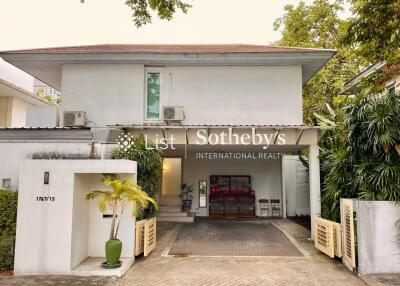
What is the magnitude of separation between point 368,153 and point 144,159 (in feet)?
20.6

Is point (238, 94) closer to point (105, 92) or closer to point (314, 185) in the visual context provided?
point (314, 185)

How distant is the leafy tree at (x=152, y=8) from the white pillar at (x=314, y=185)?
6665 millimetres

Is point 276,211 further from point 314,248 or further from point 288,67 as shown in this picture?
point 288,67

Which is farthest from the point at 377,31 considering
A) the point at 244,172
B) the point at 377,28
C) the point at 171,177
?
the point at 171,177

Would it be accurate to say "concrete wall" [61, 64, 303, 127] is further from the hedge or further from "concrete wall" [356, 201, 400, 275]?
"concrete wall" [356, 201, 400, 275]

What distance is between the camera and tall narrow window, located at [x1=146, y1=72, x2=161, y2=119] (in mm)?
12336

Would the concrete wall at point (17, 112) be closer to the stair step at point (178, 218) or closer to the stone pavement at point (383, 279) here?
the stair step at point (178, 218)

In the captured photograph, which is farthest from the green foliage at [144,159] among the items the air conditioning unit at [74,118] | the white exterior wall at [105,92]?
the air conditioning unit at [74,118]

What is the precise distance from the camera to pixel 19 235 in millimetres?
7777

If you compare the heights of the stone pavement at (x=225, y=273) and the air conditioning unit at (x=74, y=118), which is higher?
the air conditioning unit at (x=74, y=118)

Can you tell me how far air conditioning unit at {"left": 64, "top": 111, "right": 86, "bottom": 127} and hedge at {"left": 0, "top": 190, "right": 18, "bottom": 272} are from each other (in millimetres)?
3742

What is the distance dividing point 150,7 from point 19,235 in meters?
6.26

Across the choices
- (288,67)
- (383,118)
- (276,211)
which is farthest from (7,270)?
(276,211)

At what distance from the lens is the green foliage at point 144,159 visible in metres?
9.69
